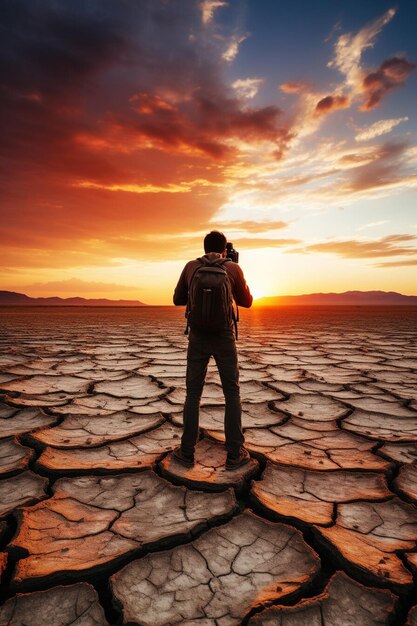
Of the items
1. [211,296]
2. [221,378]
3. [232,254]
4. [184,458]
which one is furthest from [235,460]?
[232,254]

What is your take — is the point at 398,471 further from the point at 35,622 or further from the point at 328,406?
the point at 35,622

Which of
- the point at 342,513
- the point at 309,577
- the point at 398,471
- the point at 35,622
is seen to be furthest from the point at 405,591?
the point at 35,622

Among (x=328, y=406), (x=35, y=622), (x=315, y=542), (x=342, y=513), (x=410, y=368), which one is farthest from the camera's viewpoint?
(x=410, y=368)

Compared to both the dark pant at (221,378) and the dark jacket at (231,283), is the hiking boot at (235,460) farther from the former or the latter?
the dark jacket at (231,283)

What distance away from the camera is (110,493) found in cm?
143

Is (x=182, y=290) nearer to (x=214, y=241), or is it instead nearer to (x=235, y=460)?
(x=214, y=241)

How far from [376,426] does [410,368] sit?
2.06 metres

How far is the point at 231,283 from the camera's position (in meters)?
1.60

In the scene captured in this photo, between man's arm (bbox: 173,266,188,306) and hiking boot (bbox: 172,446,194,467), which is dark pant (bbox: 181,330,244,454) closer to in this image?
hiking boot (bbox: 172,446,194,467)

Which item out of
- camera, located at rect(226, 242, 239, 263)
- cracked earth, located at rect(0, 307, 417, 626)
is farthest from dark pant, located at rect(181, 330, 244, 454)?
camera, located at rect(226, 242, 239, 263)

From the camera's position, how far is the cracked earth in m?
0.93

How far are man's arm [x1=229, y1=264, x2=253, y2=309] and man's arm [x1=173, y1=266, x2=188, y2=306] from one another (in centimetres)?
22

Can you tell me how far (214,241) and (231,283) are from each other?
204mm

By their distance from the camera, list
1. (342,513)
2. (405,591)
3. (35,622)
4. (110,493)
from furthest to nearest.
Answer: (110,493), (342,513), (405,591), (35,622)
